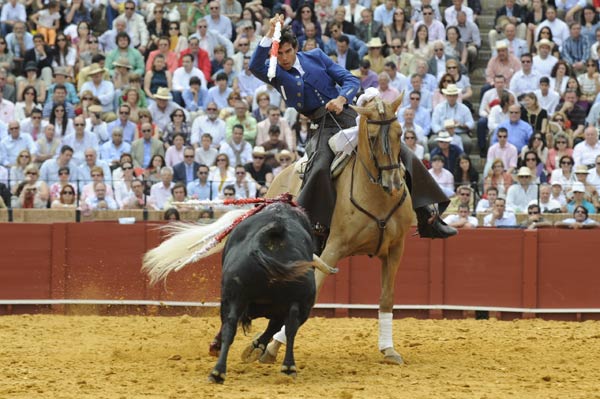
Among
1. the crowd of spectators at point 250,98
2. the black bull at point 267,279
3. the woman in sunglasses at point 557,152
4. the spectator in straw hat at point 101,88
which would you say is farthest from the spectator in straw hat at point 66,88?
the black bull at point 267,279

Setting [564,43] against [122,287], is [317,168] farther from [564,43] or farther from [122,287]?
[564,43]

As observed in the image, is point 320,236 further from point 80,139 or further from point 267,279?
point 80,139

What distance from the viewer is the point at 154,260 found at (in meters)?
9.26

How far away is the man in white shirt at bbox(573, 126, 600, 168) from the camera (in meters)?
15.4

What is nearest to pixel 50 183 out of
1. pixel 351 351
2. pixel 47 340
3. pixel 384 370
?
pixel 47 340

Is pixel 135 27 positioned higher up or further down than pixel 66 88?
higher up

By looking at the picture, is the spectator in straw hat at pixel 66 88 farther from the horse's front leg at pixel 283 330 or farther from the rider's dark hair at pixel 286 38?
the horse's front leg at pixel 283 330

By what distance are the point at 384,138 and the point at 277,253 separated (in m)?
1.36

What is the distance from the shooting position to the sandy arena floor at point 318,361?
8055 mm

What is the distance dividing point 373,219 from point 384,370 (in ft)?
3.73

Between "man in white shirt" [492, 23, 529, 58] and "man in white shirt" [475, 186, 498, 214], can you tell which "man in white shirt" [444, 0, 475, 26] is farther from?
"man in white shirt" [475, 186, 498, 214]

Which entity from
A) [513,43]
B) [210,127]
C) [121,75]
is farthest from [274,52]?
[513,43]

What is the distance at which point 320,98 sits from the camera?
33.4 feet

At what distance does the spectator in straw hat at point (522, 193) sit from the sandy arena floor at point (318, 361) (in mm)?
1765
